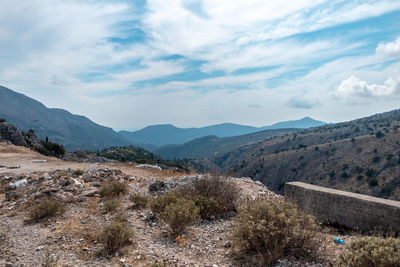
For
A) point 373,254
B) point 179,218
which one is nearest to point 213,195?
point 179,218

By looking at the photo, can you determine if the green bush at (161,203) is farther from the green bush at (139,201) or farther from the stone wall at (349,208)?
the stone wall at (349,208)

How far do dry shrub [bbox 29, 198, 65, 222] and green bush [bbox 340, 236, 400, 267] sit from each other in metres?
8.12

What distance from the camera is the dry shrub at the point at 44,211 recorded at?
8.00m

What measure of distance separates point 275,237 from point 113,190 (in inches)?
293

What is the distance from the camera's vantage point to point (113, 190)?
10453 mm

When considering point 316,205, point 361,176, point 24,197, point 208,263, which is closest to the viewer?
point 208,263

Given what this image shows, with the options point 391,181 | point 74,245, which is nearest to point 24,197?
point 74,245

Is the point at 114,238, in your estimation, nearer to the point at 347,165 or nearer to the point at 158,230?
the point at 158,230

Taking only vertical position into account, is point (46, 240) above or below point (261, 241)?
below

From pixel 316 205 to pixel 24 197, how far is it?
10791 millimetres

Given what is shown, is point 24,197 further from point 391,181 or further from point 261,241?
point 391,181

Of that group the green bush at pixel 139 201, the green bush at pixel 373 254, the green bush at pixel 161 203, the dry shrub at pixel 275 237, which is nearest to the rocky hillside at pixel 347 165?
Answer: the green bush at pixel 139 201

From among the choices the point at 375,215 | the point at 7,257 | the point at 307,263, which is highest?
the point at 375,215

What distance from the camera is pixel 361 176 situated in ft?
233
